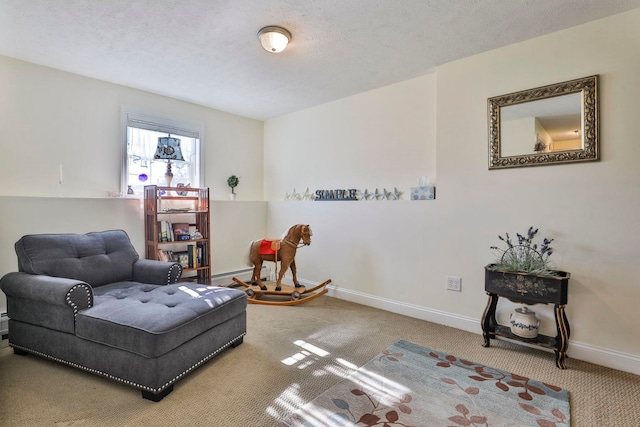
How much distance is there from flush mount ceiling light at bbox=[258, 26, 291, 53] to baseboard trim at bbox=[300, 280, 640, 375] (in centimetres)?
267

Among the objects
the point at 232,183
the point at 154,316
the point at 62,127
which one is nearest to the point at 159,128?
the point at 62,127

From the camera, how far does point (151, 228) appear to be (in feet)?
11.6

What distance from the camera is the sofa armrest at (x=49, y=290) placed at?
2027 millimetres

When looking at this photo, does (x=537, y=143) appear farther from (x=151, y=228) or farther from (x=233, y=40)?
(x=151, y=228)

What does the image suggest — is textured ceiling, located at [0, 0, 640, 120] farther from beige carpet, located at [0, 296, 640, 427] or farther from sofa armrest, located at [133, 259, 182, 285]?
beige carpet, located at [0, 296, 640, 427]

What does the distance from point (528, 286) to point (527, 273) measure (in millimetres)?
93

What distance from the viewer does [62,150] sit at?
312 centimetres

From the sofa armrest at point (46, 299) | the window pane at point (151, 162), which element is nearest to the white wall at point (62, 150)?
the window pane at point (151, 162)

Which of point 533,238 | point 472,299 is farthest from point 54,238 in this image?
point 533,238

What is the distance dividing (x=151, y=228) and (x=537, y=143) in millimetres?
3827

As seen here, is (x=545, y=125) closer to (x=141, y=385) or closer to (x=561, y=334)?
(x=561, y=334)

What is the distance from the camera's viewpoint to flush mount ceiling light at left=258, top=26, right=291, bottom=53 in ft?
7.65

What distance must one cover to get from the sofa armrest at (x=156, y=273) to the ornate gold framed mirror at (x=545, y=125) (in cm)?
292

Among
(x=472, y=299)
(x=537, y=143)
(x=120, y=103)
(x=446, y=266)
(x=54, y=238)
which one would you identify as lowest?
(x=472, y=299)
